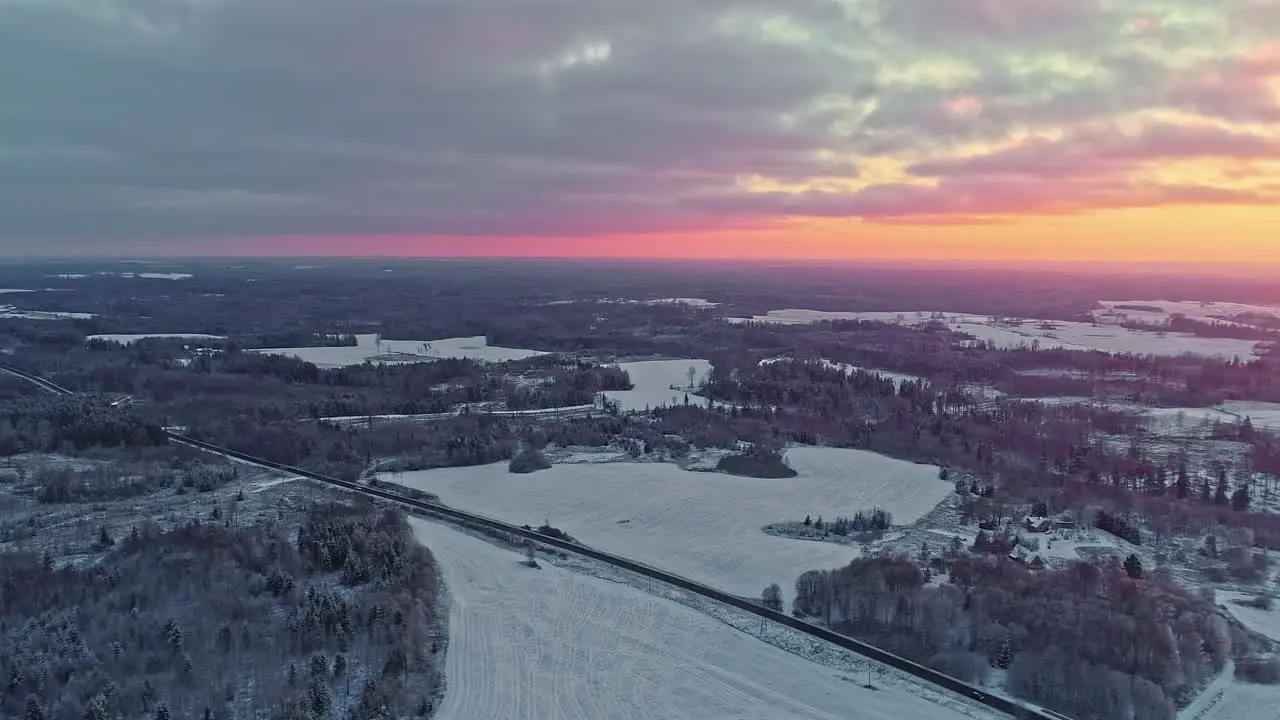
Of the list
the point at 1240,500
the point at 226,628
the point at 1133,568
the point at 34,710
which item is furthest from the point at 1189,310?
the point at 34,710

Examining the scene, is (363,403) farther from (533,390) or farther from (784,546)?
(784,546)

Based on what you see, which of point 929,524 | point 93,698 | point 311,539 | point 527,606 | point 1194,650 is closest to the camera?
point 93,698

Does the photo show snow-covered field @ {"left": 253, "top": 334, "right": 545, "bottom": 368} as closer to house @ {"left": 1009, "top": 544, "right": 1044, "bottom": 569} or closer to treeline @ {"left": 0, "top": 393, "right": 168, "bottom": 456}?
treeline @ {"left": 0, "top": 393, "right": 168, "bottom": 456}

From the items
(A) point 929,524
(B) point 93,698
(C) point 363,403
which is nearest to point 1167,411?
(A) point 929,524

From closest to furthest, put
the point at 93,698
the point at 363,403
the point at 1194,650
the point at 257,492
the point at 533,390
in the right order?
the point at 93,698, the point at 1194,650, the point at 257,492, the point at 363,403, the point at 533,390

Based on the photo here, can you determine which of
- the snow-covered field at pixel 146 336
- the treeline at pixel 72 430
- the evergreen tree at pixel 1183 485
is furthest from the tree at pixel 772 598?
the snow-covered field at pixel 146 336

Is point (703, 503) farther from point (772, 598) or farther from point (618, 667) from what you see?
point (618, 667)
